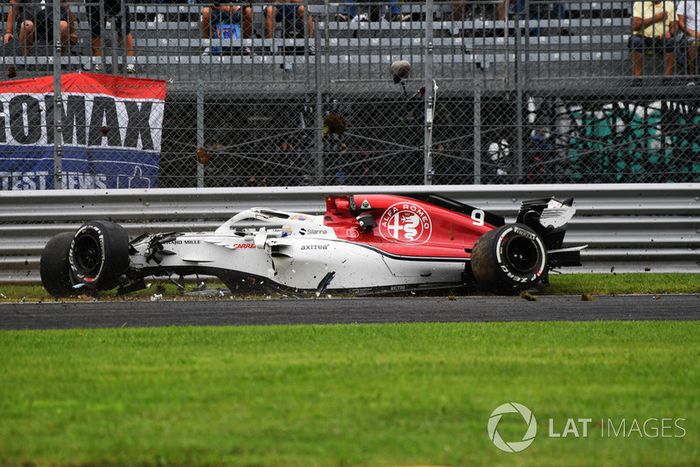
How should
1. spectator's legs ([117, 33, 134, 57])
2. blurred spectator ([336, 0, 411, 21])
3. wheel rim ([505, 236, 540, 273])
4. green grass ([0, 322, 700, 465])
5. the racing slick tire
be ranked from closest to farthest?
green grass ([0, 322, 700, 465]), the racing slick tire, wheel rim ([505, 236, 540, 273]), blurred spectator ([336, 0, 411, 21]), spectator's legs ([117, 33, 134, 57])

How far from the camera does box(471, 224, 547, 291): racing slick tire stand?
406 inches

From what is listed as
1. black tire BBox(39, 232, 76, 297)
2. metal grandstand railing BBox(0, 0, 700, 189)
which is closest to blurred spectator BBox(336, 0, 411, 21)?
metal grandstand railing BBox(0, 0, 700, 189)

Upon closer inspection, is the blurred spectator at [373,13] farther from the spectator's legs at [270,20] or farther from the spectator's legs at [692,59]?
the spectator's legs at [692,59]

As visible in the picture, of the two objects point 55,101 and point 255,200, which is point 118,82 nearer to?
point 55,101

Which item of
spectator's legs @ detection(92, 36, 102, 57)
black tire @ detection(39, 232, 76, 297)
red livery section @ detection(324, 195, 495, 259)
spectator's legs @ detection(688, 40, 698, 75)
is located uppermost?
spectator's legs @ detection(92, 36, 102, 57)

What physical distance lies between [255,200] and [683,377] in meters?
7.56

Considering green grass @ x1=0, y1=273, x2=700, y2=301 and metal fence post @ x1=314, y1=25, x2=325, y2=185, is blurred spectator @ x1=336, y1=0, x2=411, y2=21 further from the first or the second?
green grass @ x1=0, y1=273, x2=700, y2=301

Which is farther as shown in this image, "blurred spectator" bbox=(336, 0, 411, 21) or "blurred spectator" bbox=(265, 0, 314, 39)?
"blurred spectator" bbox=(265, 0, 314, 39)

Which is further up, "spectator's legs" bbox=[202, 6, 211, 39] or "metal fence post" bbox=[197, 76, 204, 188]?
"spectator's legs" bbox=[202, 6, 211, 39]

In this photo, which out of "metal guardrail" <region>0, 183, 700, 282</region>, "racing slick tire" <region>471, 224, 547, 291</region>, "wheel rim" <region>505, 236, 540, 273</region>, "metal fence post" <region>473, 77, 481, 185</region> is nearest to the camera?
"racing slick tire" <region>471, 224, 547, 291</region>

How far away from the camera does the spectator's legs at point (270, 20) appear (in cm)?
1408

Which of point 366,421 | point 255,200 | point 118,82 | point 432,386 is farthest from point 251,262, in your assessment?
point 366,421

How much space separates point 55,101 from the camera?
1255cm

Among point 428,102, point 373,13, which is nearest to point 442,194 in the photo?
point 428,102
